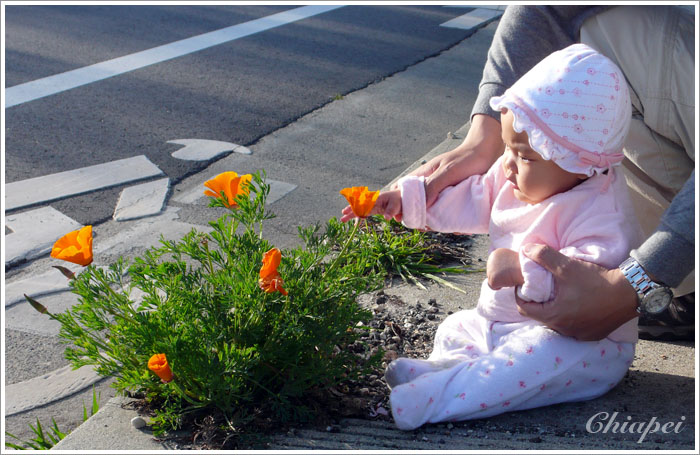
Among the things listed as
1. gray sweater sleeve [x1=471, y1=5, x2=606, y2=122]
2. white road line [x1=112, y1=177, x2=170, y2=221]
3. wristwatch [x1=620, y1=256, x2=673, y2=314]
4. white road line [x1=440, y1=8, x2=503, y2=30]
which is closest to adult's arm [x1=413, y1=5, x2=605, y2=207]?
gray sweater sleeve [x1=471, y1=5, x2=606, y2=122]

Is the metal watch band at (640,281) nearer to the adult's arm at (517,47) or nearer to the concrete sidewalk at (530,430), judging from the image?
the concrete sidewalk at (530,430)

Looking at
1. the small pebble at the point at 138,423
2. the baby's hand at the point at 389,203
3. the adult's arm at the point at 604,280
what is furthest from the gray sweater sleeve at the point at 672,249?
the small pebble at the point at 138,423

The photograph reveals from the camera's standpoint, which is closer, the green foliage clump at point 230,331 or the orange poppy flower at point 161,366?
the orange poppy flower at point 161,366

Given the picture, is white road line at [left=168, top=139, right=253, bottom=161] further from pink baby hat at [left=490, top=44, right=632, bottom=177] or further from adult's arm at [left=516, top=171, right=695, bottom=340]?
adult's arm at [left=516, top=171, right=695, bottom=340]

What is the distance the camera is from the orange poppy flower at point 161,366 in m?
1.85

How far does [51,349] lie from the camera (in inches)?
113

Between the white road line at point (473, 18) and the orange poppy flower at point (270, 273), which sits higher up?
the orange poppy flower at point (270, 273)

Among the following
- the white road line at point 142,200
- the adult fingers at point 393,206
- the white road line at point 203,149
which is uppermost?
the adult fingers at point 393,206

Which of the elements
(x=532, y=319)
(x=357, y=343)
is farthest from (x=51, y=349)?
(x=532, y=319)

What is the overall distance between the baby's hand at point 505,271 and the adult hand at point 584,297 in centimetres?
8

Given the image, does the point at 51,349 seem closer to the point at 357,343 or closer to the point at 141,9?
the point at 357,343

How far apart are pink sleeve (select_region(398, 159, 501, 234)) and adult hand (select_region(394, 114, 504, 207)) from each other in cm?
3

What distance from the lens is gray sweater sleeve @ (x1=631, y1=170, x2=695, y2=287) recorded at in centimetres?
211

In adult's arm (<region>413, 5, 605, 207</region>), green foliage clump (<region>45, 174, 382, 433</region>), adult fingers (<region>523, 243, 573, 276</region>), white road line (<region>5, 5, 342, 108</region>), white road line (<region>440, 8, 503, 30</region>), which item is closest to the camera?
green foliage clump (<region>45, 174, 382, 433</region>)
